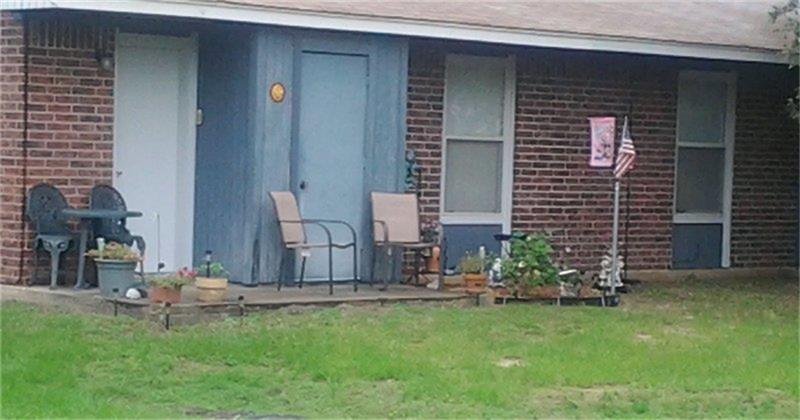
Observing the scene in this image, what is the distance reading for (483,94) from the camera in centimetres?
1658

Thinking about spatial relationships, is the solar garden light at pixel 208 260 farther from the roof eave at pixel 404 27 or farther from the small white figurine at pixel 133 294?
the roof eave at pixel 404 27

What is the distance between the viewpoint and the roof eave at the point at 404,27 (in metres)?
13.2

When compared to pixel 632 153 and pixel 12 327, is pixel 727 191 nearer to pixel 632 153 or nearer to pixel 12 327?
pixel 632 153

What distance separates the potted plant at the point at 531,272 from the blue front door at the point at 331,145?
1.58 meters

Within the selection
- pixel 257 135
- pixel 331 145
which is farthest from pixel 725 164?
pixel 257 135

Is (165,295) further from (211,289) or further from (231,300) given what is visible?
(231,300)

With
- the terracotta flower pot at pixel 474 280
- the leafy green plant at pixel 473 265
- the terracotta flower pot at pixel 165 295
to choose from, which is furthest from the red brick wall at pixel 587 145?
the terracotta flower pot at pixel 165 295

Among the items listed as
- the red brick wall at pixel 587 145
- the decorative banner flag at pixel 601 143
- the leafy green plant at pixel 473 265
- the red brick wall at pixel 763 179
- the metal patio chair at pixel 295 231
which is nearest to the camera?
the metal patio chair at pixel 295 231

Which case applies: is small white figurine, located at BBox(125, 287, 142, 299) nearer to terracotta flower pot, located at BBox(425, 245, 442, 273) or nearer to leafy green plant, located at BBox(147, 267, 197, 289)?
leafy green plant, located at BBox(147, 267, 197, 289)

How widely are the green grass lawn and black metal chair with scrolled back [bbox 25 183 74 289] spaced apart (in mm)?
917

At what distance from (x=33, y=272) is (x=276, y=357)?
4.05 m

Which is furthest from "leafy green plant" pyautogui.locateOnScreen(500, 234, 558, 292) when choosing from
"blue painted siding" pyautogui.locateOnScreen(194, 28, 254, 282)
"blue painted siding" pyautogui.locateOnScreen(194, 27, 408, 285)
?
"blue painted siding" pyautogui.locateOnScreen(194, 28, 254, 282)

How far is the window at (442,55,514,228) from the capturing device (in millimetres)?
16406

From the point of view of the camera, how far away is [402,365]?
10453 millimetres
